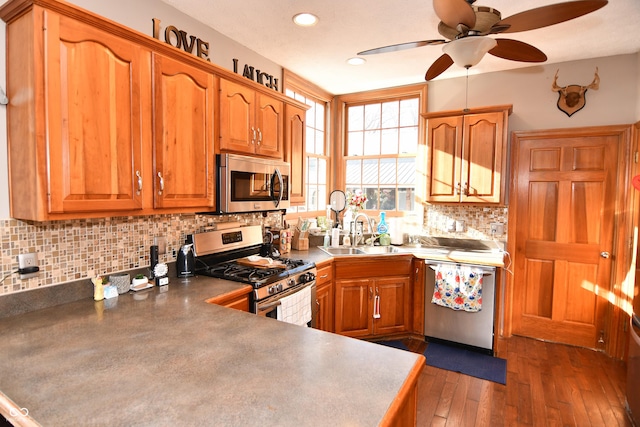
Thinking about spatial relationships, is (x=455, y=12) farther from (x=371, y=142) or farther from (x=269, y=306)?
(x=371, y=142)

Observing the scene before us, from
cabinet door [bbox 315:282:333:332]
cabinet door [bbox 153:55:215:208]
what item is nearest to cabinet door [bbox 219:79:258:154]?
cabinet door [bbox 153:55:215:208]

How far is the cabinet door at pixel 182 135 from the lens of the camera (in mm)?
1890

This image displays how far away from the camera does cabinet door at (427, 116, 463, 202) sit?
11.4ft

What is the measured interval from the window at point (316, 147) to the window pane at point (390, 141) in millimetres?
674

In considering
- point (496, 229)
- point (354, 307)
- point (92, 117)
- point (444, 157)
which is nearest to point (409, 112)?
point (444, 157)

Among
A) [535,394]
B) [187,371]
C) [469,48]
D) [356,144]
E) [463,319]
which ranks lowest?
[535,394]

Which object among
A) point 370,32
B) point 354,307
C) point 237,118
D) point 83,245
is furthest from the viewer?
point 354,307

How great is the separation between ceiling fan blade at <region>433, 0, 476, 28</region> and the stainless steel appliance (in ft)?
5.67

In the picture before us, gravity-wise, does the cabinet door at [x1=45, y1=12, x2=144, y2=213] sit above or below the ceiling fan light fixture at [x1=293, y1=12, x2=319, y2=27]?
below

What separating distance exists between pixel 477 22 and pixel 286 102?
1.55m

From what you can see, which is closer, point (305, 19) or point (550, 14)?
point (550, 14)

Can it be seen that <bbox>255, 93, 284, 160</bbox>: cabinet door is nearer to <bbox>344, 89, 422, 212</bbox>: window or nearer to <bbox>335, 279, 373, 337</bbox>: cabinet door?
<bbox>335, 279, 373, 337</bbox>: cabinet door

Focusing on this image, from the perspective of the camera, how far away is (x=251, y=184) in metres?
2.52

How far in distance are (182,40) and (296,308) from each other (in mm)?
1960
